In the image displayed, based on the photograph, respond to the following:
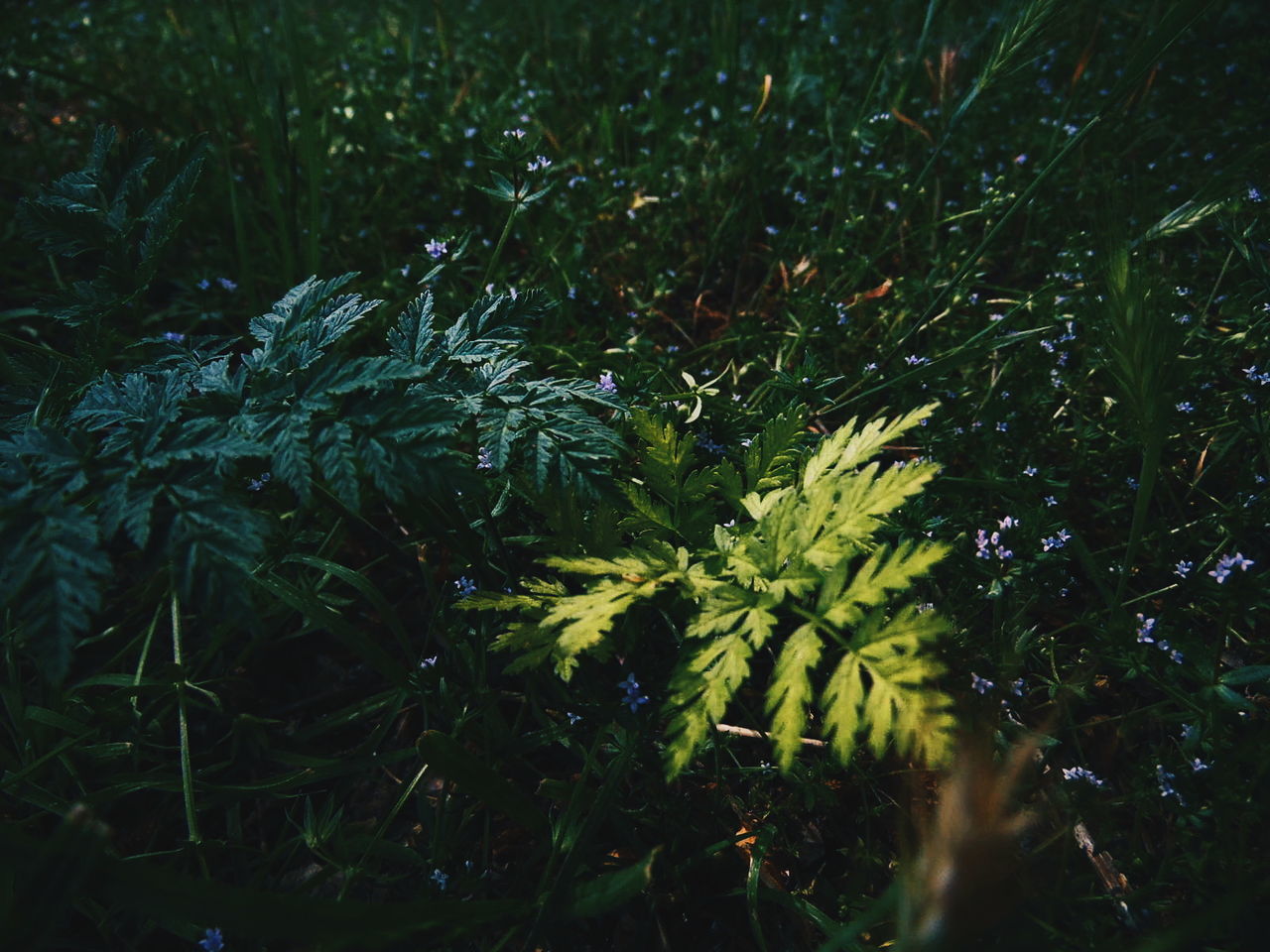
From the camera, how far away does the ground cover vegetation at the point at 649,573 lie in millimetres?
1405

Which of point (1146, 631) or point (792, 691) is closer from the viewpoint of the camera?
point (792, 691)

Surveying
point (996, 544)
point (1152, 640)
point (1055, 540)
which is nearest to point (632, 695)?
point (996, 544)

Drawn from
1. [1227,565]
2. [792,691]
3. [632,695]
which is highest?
[1227,565]

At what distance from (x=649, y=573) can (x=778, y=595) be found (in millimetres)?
284

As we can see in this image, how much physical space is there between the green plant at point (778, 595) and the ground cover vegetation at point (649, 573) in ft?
0.03

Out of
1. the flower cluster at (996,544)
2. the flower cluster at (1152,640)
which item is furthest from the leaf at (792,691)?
the flower cluster at (1152,640)

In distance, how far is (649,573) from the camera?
1.63 metres

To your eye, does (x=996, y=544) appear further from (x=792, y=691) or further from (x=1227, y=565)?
(x=792, y=691)

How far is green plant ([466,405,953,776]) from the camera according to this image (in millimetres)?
1375

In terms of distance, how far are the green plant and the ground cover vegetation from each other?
11 mm

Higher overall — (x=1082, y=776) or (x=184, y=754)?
(x=1082, y=776)

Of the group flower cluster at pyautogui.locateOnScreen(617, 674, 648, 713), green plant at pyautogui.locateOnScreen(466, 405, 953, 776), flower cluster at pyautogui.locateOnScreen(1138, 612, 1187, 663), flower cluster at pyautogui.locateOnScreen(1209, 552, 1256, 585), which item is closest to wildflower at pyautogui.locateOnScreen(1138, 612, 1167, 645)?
flower cluster at pyautogui.locateOnScreen(1138, 612, 1187, 663)

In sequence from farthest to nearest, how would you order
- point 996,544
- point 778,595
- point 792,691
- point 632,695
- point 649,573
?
point 996,544
point 632,695
point 649,573
point 778,595
point 792,691

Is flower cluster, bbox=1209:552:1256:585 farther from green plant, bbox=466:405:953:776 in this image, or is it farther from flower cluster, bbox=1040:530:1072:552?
green plant, bbox=466:405:953:776
